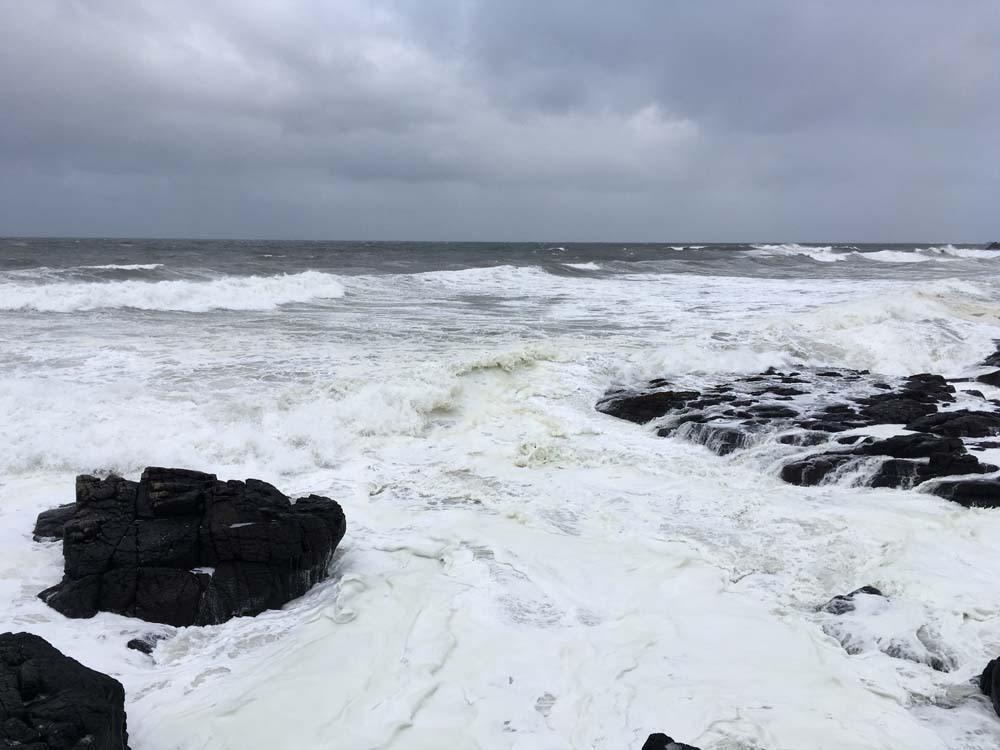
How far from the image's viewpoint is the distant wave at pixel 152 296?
20109mm

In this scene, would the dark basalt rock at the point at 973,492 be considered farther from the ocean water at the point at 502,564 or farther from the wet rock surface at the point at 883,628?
the wet rock surface at the point at 883,628

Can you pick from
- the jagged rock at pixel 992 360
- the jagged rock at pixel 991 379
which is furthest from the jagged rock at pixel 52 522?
the jagged rock at pixel 992 360

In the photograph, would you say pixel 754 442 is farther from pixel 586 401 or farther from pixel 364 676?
pixel 364 676

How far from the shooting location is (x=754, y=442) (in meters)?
9.56

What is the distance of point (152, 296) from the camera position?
22016 mm

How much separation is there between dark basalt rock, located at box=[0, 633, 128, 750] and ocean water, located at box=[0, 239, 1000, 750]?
0.51 metres

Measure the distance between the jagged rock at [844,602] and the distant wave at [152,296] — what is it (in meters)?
20.5

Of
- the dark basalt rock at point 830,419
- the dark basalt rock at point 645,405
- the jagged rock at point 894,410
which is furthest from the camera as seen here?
the dark basalt rock at point 645,405

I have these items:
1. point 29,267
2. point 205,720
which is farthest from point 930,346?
point 29,267

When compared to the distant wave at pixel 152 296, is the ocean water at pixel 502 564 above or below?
below

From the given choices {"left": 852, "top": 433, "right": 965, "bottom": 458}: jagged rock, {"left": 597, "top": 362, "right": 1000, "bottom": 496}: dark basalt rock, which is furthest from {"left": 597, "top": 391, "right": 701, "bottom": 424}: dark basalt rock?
{"left": 852, "top": 433, "right": 965, "bottom": 458}: jagged rock

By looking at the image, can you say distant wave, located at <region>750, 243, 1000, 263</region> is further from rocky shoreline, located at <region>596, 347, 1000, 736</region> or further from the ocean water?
the ocean water

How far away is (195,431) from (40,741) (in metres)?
6.42

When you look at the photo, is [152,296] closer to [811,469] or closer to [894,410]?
[811,469]
